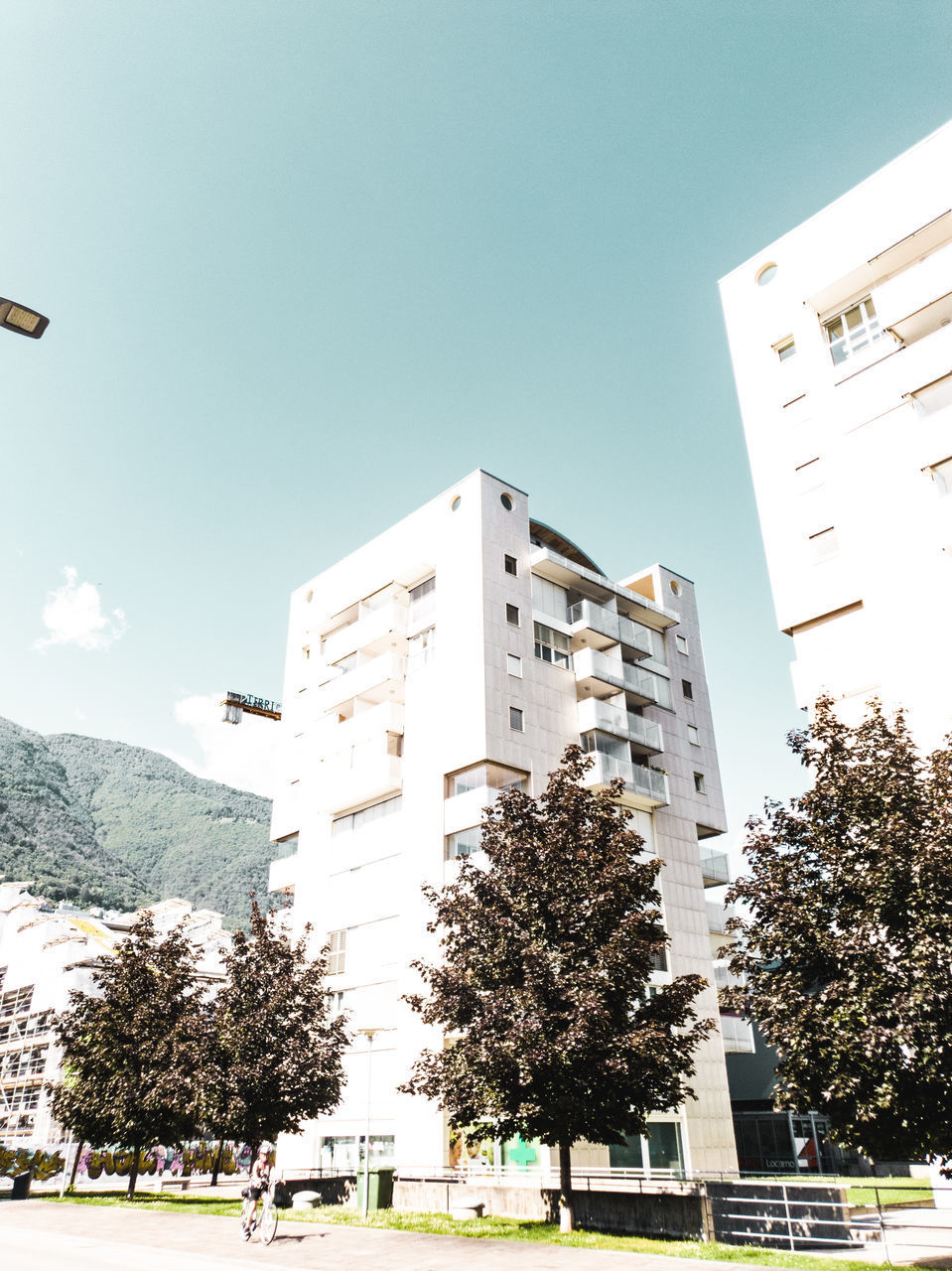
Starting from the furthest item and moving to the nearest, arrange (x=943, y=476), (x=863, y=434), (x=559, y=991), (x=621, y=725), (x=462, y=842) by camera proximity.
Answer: (x=621, y=725) < (x=462, y=842) < (x=863, y=434) < (x=943, y=476) < (x=559, y=991)

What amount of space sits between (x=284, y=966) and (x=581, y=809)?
12.0 m

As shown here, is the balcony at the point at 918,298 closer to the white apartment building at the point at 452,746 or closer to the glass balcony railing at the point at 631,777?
the white apartment building at the point at 452,746

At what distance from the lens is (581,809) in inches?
869

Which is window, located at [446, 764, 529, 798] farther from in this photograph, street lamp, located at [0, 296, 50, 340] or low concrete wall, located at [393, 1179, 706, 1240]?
street lamp, located at [0, 296, 50, 340]

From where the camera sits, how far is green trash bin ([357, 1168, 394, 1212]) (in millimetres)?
23531

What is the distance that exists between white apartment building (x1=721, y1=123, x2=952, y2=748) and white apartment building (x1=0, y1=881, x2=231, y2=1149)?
47836 mm

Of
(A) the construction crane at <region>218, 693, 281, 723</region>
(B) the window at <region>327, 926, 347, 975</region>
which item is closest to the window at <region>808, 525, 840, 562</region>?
(B) the window at <region>327, 926, 347, 975</region>

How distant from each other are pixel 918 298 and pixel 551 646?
862 inches

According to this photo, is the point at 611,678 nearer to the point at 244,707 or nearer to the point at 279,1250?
the point at 279,1250

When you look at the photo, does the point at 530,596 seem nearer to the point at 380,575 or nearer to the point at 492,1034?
the point at 380,575

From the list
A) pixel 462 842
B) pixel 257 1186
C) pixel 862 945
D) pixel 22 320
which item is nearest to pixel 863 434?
pixel 862 945

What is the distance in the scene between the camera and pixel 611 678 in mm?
41531

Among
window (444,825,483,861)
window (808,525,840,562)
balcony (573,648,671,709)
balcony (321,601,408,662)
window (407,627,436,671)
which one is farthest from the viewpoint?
balcony (321,601,408,662)

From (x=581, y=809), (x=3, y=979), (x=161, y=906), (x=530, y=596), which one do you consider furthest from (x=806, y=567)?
(x=161, y=906)
